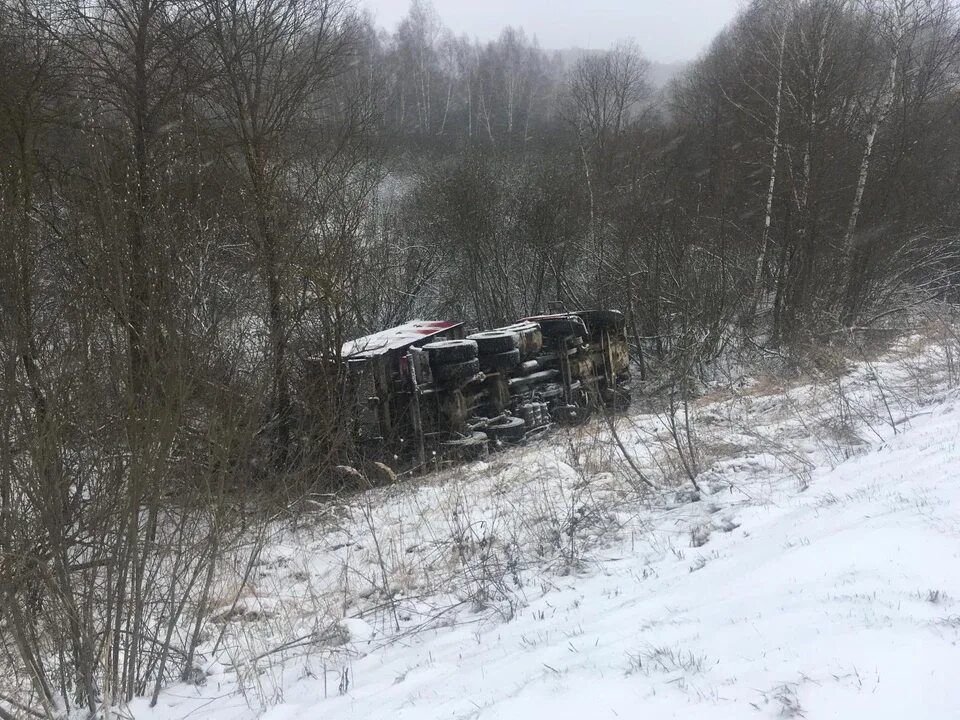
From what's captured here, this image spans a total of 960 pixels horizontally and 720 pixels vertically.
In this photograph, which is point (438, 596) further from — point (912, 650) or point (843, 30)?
point (843, 30)

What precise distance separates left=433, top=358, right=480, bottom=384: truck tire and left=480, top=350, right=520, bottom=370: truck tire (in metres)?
0.57

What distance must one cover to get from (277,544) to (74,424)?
322cm

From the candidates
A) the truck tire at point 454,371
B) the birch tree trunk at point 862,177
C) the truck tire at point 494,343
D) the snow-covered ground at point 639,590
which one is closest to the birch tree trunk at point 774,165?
the birch tree trunk at point 862,177

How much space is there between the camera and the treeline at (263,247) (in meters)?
3.32

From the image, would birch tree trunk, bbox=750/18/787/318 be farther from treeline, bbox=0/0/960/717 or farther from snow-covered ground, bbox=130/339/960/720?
snow-covered ground, bbox=130/339/960/720

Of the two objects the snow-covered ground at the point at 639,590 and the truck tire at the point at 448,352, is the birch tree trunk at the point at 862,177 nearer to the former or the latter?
the snow-covered ground at the point at 639,590

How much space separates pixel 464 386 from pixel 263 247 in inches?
116

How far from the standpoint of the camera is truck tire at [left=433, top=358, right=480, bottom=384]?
8.27m

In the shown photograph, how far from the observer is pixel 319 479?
7.53m

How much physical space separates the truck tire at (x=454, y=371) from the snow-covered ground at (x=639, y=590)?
1.50 meters

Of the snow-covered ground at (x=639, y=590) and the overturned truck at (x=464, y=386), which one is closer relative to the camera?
the snow-covered ground at (x=639, y=590)

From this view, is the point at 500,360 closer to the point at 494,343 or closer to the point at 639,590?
the point at 494,343

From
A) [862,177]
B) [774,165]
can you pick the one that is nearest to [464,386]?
[774,165]

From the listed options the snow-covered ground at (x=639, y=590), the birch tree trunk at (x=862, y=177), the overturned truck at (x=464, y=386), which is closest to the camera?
the snow-covered ground at (x=639, y=590)
